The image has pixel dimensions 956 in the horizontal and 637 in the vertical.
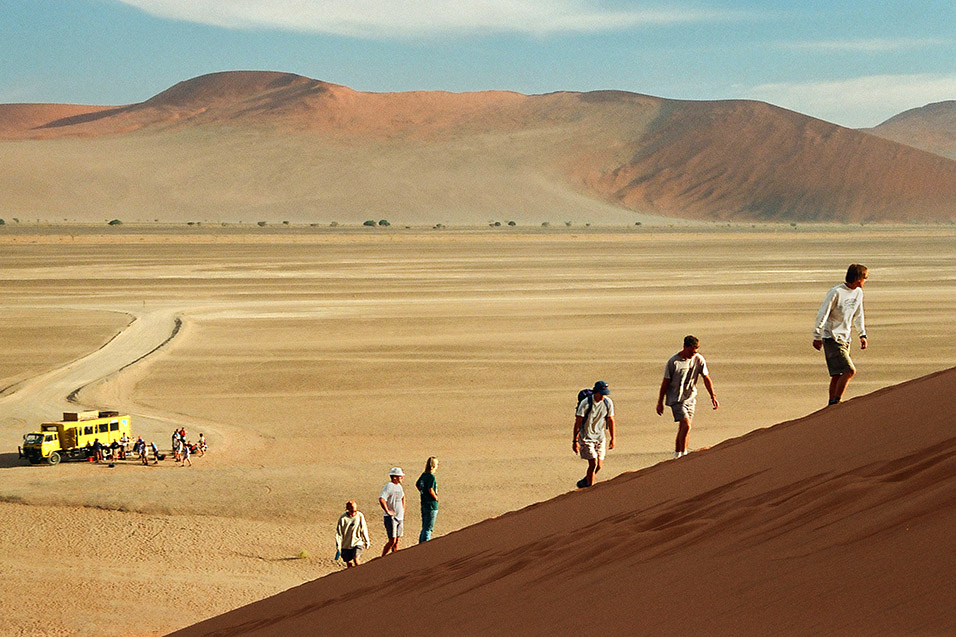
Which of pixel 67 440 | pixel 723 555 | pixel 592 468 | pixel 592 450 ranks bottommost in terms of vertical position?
pixel 67 440

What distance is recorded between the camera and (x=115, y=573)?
11.8 meters

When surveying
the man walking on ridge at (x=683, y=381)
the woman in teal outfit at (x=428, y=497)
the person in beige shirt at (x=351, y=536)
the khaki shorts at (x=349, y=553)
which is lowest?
the khaki shorts at (x=349, y=553)

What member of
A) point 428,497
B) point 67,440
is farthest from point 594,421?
point 67,440

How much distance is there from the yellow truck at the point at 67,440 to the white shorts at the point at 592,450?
961 centimetres

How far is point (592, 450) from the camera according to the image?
33.4 ft

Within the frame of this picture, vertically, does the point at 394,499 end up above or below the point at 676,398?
below

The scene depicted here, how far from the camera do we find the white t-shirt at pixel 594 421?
10.2 meters

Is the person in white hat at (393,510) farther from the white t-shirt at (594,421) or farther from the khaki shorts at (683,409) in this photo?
the khaki shorts at (683,409)

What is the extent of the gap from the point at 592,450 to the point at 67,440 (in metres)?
10.00

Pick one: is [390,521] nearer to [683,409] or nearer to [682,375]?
[683,409]

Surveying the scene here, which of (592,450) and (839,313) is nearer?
(839,313)

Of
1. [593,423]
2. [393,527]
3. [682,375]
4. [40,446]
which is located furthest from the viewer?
[40,446]

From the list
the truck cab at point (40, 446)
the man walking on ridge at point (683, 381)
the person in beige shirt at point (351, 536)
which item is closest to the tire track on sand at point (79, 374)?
A: the truck cab at point (40, 446)

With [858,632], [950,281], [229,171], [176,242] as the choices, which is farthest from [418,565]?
[229,171]
